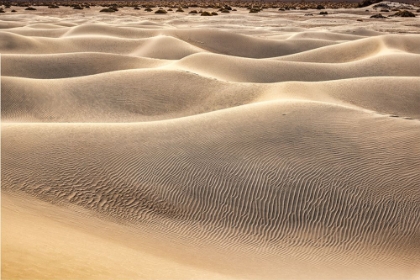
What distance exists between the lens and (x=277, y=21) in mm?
33562

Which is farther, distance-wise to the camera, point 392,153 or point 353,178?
point 392,153

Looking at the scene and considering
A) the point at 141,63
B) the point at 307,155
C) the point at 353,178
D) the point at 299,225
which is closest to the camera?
the point at 299,225

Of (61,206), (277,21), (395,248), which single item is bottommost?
(277,21)

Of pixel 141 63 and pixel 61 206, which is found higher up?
pixel 61 206

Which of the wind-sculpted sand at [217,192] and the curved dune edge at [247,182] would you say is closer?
the wind-sculpted sand at [217,192]

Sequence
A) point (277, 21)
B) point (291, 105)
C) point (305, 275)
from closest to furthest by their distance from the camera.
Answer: point (305, 275) < point (291, 105) < point (277, 21)

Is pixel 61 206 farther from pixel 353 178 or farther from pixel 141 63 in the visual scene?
pixel 141 63

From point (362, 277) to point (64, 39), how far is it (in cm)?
1887

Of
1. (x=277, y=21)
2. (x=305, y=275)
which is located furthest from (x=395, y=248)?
(x=277, y=21)

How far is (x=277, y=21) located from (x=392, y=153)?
89.0 feet

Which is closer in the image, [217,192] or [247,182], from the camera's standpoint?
[217,192]

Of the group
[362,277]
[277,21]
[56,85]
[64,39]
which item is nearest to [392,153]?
[362,277]

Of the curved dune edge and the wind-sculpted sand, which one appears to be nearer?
the wind-sculpted sand

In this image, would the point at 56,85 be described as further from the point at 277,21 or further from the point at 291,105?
the point at 277,21
